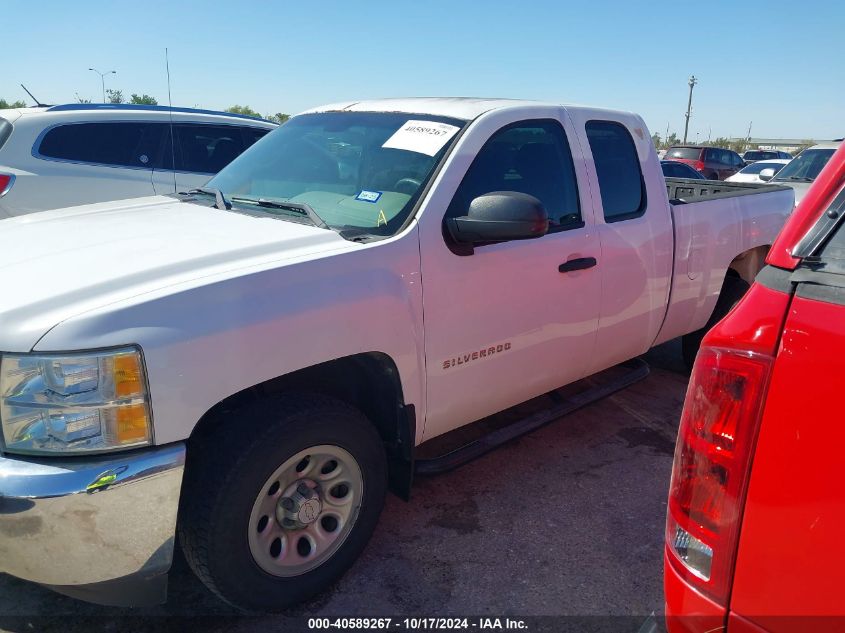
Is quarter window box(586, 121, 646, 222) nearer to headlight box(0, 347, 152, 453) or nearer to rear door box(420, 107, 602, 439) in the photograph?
rear door box(420, 107, 602, 439)

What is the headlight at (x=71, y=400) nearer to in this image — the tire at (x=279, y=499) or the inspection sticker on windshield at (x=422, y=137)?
the tire at (x=279, y=499)

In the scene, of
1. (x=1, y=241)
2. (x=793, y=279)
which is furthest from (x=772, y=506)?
(x=1, y=241)

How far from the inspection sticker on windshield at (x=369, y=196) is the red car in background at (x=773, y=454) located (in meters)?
1.77

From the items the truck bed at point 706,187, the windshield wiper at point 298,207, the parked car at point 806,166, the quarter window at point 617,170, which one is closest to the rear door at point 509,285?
the quarter window at point 617,170

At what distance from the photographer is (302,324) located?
233 centimetres

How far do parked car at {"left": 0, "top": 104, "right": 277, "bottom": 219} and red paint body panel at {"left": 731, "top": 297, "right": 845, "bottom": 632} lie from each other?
Answer: 6.26 m

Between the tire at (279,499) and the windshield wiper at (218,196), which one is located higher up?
the windshield wiper at (218,196)

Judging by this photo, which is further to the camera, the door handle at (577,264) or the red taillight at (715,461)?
the door handle at (577,264)

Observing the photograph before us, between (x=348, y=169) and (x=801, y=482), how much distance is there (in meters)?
2.42

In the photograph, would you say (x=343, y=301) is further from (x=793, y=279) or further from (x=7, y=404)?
(x=793, y=279)

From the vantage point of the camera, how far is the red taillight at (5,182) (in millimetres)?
5777

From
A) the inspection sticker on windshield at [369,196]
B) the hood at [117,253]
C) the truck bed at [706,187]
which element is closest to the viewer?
the hood at [117,253]

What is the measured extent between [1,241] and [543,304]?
2369 mm

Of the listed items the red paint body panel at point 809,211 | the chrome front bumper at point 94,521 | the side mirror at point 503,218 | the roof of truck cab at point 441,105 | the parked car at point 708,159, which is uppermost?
the roof of truck cab at point 441,105
